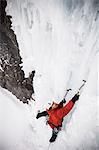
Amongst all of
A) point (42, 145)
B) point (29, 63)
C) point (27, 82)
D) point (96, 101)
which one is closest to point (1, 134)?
point (42, 145)

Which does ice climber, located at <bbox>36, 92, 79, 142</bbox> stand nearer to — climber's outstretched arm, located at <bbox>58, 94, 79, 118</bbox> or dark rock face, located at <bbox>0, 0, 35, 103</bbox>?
climber's outstretched arm, located at <bbox>58, 94, 79, 118</bbox>

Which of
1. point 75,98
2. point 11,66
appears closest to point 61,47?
point 75,98

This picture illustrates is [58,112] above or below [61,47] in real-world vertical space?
below

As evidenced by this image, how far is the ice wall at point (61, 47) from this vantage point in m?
1.75

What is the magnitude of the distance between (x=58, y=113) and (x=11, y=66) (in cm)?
59

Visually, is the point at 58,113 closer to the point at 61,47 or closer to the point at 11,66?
the point at 61,47

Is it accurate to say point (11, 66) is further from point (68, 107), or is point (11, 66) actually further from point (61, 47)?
point (68, 107)

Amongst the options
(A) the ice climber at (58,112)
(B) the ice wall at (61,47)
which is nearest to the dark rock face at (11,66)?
(B) the ice wall at (61,47)

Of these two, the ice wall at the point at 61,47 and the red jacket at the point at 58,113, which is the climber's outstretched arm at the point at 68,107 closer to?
the red jacket at the point at 58,113

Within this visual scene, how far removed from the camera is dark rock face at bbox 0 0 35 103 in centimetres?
200

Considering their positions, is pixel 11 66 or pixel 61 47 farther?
pixel 11 66

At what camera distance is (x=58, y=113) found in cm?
183

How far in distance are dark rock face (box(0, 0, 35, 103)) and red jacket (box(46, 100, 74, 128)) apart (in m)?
0.38

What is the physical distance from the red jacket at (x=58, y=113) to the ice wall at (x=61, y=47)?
0.15 m
